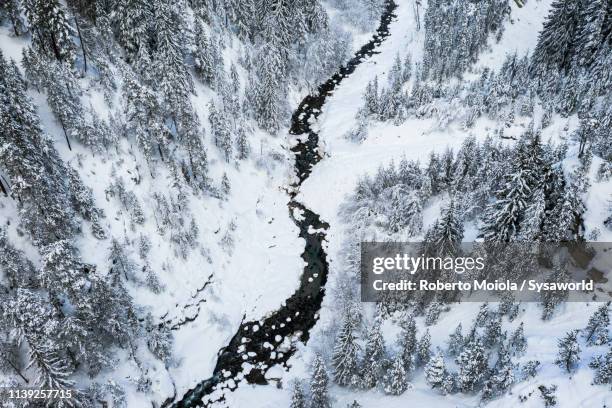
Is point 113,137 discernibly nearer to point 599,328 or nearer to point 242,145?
point 242,145

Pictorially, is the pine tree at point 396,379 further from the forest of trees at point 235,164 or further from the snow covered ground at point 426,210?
the snow covered ground at point 426,210

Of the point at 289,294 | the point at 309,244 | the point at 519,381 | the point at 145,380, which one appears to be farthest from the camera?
the point at 309,244

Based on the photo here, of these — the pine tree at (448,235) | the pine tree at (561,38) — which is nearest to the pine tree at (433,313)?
the pine tree at (448,235)

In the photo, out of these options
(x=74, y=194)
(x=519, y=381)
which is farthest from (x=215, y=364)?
(x=519, y=381)

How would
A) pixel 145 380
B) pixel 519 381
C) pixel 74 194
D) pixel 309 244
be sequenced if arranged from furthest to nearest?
pixel 309 244 < pixel 74 194 < pixel 145 380 < pixel 519 381

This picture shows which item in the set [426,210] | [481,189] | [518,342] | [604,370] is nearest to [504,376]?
[518,342]

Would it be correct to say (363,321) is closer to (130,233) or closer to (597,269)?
(597,269)
